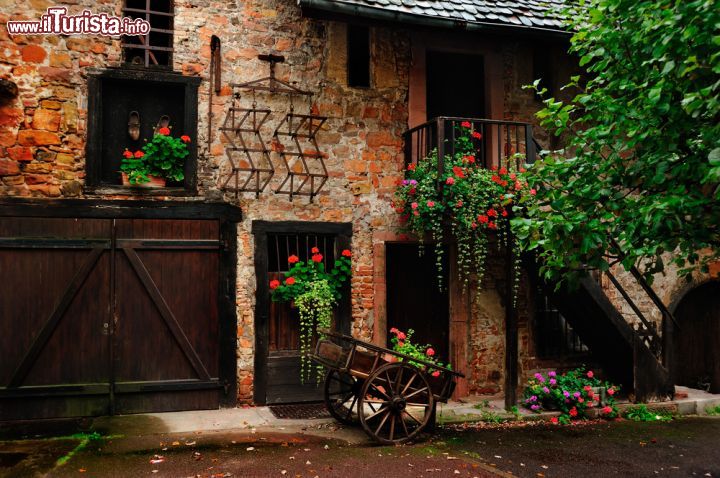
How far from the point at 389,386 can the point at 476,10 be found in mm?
5312

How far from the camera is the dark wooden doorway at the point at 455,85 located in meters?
9.62

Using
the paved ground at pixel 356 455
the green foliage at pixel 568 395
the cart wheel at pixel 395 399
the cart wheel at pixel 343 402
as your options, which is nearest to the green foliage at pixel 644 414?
the green foliage at pixel 568 395

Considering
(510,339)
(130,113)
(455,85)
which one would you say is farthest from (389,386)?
(455,85)

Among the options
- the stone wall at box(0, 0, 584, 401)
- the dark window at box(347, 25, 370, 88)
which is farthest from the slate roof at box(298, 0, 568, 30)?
the dark window at box(347, 25, 370, 88)

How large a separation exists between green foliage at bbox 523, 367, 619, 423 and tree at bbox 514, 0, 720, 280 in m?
3.61

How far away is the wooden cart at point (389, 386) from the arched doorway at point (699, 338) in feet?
17.5

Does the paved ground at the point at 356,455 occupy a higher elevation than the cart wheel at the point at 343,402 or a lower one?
lower

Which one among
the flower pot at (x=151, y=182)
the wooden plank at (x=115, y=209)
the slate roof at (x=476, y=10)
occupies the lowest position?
the wooden plank at (x=115, y=209)

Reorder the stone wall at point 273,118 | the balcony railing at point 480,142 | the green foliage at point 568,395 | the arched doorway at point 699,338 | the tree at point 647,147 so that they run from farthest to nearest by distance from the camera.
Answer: the arched doorway at point 699,338 → the green foliage at point 568,395 → the balcony railing at point 480,142 → the stone wall at point 273,118 → the tree at point 647,147

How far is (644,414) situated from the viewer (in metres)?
8.52

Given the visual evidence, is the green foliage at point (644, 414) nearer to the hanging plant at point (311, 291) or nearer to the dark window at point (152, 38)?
the hanging plant at point (311, 291)

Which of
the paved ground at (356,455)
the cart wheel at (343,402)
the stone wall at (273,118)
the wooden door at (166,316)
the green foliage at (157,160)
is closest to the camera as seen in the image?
the paved ground at (356,455)

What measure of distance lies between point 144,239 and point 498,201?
4.49m

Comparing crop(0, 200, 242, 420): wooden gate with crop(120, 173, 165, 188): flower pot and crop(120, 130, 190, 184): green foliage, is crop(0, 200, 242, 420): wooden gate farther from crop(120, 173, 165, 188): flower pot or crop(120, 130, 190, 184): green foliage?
crop(120, 130, 190, 184): green foliage
